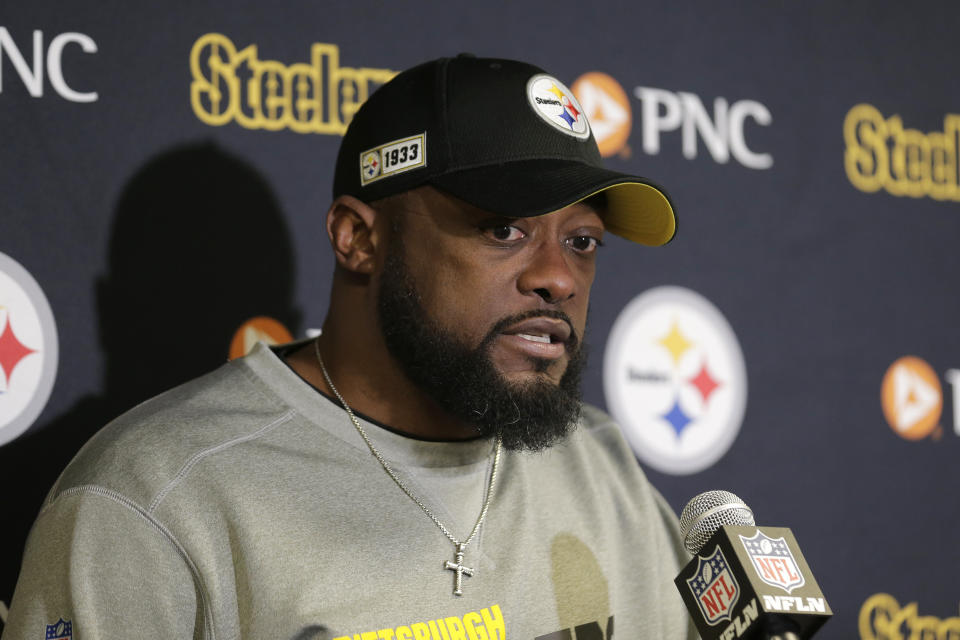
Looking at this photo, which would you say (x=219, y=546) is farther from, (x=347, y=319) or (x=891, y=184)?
(x=891, y=184)

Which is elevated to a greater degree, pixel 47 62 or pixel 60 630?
→ pixel 47 62

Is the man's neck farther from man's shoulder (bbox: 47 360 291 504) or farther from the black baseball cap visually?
the black baseball cap

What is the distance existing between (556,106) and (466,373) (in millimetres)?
306

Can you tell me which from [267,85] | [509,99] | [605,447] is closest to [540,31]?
[267,85]

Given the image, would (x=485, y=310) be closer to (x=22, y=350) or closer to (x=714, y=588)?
(x=714, y=588)

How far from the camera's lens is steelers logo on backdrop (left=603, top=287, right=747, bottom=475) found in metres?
1.67

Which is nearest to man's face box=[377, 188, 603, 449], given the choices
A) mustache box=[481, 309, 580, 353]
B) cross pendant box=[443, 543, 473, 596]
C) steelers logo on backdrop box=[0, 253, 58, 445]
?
mustache box=[481, 309, 580, 353]

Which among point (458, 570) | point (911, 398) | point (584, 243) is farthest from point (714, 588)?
point (911, 398)

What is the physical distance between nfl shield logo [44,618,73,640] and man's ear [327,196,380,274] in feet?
1.50

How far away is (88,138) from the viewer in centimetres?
135

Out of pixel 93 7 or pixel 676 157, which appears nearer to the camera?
pixel 93 7

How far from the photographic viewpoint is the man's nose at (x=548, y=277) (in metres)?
1.10

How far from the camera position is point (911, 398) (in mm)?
1846

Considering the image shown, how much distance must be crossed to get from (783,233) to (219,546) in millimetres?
1133
